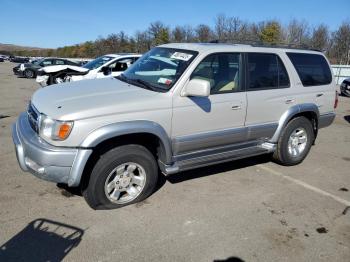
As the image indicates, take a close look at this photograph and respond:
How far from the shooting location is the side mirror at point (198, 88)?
4.06 m

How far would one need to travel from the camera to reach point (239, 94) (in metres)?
4.81

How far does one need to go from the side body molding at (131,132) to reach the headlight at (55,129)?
21 centimetres

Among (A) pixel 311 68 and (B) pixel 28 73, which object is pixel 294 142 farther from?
(B) pixel 28 73

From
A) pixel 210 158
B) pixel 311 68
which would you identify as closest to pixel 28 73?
pixel 311 68

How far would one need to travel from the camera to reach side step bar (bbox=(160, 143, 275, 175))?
4348mm

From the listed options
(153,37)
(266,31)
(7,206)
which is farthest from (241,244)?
(153,37)

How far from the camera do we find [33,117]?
4156 millimetres

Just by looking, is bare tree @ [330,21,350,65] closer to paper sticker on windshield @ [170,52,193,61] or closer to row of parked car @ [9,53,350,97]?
row of parked car @ [9,53,350,97]

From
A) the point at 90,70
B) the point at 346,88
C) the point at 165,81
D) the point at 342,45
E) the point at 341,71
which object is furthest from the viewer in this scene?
the point at 342,45

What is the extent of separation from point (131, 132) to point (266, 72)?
8.06 ft

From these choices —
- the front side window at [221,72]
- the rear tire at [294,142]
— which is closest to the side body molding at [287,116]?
the rear tire at [294,142]

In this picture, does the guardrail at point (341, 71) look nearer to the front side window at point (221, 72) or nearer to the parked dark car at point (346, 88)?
the parked dark car at point (346, 88)

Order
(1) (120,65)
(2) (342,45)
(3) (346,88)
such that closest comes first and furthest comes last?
1. (1) (120,65)
2. (3) (346,88)
3. (2) (342,45)

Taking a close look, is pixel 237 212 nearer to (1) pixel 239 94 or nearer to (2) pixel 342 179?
(1) pixel 239 94
